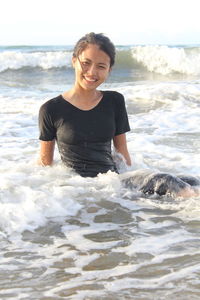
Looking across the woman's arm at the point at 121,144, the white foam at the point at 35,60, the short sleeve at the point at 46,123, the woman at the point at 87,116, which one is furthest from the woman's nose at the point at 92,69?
the white foam at the point at 35,60

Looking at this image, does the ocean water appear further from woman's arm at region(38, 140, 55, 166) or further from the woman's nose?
the woman's nose

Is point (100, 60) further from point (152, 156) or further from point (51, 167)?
point (152, 156)

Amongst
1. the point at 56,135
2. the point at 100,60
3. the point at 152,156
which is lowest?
the point at 152,156

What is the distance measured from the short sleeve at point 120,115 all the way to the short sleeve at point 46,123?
0.56m

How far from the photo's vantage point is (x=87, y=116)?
402 centimetres

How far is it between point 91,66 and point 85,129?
534mm

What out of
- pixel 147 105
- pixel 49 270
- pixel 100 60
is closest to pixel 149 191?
pixel 100 60

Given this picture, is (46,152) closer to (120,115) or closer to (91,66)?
(120,115)

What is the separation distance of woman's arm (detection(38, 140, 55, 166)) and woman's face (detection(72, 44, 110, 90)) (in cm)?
60

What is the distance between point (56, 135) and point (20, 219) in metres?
0.93

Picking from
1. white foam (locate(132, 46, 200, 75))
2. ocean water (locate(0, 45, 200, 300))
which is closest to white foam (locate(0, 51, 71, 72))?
white foam (locate(132, 46, 200, 75))

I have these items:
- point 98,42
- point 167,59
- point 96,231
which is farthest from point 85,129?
point 167,59

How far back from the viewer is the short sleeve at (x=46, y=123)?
13.1ft

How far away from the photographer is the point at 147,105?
10.1m
